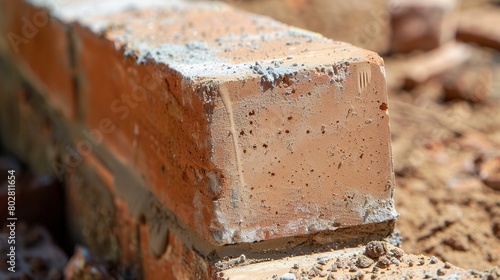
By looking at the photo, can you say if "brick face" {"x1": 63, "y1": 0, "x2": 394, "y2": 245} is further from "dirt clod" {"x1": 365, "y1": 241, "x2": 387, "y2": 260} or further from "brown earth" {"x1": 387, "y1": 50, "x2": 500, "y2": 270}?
"brown earth" {"x1": 387, "y1": 50, "x2": 500, "y2": 270}

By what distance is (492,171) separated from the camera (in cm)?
398

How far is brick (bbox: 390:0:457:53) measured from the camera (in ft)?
26.8

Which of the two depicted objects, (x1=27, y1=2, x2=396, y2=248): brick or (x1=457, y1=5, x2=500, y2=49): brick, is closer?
(x1=27, y1=2, x2=396, y2=248): brick

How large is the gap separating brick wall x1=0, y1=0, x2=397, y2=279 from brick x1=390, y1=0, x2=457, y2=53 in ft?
17.3

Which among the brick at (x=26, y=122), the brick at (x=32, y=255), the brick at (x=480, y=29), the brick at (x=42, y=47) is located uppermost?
the brick at (x=480, y=29)

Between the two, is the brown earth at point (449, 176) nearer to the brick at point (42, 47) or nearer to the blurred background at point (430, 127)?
the blurred background at point (430, 127)

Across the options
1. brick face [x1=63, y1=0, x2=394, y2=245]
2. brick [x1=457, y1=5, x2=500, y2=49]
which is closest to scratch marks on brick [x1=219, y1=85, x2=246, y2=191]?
brick face [x1=63, y1=0, x2=394, y2=245]

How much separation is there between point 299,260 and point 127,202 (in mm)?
994

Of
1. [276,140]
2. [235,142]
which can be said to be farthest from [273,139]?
[235,142]

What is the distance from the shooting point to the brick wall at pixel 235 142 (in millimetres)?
2158

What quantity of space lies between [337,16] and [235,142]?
757 centimetres

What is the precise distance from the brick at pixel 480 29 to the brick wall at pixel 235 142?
5.71m

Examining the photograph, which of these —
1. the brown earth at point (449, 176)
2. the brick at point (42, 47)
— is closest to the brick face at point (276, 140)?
the brown earth at point (449, 176)

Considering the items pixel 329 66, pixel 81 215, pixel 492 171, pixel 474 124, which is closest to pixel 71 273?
pixel 81 215
